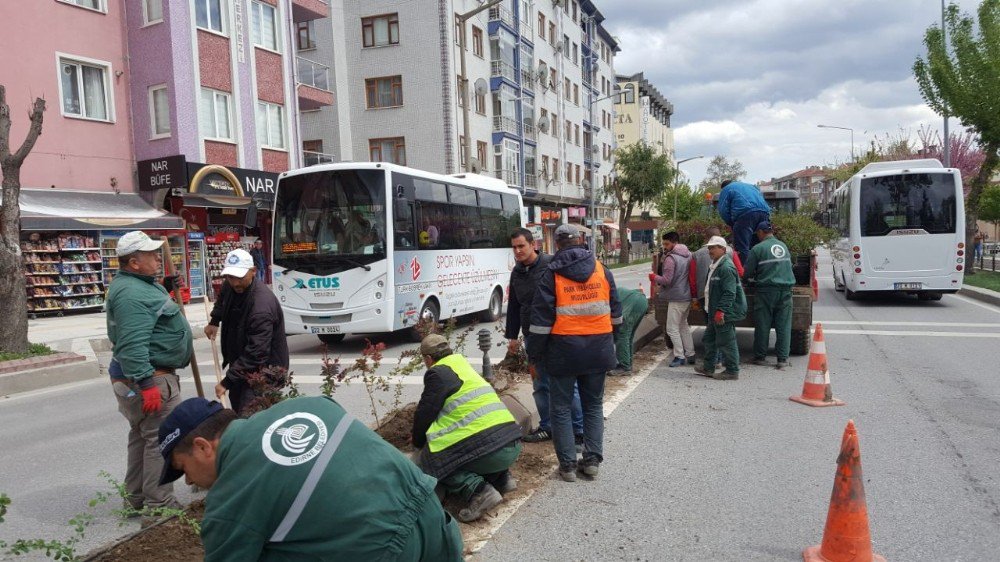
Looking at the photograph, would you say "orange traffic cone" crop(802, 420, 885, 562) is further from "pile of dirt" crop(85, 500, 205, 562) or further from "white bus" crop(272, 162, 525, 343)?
"white bus" crop(272, 162, 525, 343)

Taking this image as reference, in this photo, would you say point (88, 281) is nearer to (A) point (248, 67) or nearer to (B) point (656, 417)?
(A) point (248, 67)

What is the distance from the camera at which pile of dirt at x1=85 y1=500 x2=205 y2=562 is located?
3480 millimetres

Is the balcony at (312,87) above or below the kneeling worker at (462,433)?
above

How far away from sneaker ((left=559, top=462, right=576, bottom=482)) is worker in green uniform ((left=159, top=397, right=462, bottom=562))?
9.66ft

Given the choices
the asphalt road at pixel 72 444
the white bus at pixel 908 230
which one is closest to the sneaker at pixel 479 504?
the asphalt road at pixel 72 444

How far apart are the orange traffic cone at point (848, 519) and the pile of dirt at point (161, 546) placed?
323 cm

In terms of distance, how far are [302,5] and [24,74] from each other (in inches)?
394

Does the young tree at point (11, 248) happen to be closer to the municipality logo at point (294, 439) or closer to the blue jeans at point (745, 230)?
the blue jeans at point (745, 230)

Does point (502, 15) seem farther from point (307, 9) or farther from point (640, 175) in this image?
point (307, 9)

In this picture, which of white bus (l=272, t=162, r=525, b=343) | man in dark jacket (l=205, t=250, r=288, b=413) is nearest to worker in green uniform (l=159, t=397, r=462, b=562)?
man in dark jacket (l=205, t=250, r=288, b=413)

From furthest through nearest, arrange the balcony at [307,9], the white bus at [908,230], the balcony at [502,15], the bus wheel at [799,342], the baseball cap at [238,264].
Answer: the balcony at [502,15], the balcony at [307,9], the white bus at [908,230], the bus wheel at [799,342], the baseball cap at [238,264]

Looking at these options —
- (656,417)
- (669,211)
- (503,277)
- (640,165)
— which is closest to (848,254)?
(503,277)

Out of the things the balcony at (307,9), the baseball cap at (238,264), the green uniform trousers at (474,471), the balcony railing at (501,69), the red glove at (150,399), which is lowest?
the green uniform trousers at (474,471)

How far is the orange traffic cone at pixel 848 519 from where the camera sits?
3443mm
